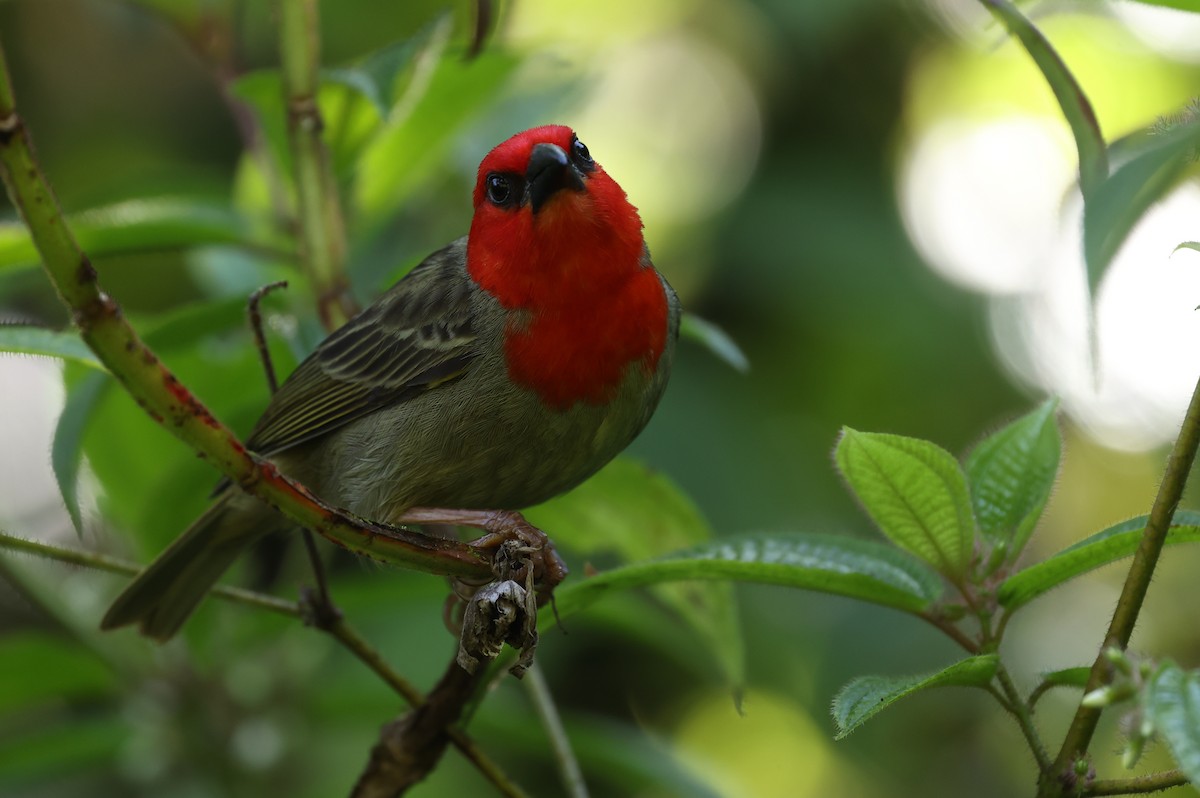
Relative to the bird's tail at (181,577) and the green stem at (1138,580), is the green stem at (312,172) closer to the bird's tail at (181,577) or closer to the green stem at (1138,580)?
the bird's tail at (181,577)

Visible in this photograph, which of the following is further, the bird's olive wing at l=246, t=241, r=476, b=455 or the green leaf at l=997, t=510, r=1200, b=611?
the bird's olive wing at l=246, t=241, r=476, b=455

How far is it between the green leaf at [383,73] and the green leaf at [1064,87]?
1078mm

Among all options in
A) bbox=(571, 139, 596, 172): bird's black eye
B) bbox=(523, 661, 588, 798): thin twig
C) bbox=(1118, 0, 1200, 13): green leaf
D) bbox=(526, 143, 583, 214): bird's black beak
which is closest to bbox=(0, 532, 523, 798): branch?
bbox=(523, 661, 588, 798): thin twig

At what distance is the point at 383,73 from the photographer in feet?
8.46

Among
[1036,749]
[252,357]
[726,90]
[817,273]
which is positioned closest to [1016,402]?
[817,273]

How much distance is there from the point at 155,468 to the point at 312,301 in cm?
63

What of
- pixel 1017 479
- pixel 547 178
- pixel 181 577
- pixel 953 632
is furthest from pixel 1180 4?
pixel 181 577

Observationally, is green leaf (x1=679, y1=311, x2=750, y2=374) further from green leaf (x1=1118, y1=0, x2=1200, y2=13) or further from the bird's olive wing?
green leaf (x1=1118, y1=0, x2=1200, y2=13)

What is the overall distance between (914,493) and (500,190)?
158 centimetres

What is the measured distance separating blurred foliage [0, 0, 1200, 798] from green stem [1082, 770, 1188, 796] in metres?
0.20

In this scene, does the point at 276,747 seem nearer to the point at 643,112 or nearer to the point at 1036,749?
the point at 1036,749

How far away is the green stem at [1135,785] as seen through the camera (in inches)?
61.4

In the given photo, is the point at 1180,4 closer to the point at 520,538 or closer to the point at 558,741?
the point at 520,538

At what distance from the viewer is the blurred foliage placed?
9.04 feet
